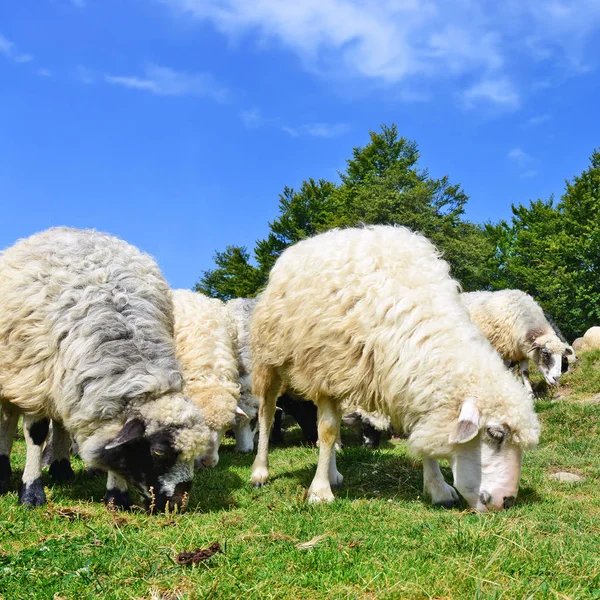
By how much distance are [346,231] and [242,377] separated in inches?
163

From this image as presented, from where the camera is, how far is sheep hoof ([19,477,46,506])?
5.54 m

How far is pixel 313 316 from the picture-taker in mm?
6121

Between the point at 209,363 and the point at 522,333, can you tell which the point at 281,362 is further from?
the point at 522,333

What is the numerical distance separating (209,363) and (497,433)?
13.0ft

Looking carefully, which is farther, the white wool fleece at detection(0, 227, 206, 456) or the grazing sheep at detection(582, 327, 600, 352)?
the grazing sheep at detection(582, 327, 600, 352)

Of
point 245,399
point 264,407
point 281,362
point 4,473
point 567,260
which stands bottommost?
point 4,473

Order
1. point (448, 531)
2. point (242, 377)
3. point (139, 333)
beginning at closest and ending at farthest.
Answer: point (448, 531)
point (139, 333)
point (242, 377)

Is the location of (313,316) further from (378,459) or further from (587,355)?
(587,355)

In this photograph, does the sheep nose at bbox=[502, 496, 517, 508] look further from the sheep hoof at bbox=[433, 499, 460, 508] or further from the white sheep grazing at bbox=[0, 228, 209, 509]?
the white sheep grazing at bbox=[0, 228, 209, 509]

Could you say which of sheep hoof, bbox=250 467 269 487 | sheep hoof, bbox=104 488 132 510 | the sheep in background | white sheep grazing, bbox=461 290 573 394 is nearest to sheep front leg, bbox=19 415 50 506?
sheep hoof, bbox=104 488 132 510

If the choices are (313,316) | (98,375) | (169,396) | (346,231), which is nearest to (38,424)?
(98,375)

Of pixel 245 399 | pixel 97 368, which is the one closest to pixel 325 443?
pixel 97 368

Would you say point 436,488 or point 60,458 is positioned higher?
point 60,458

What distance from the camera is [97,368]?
17.3 ft
